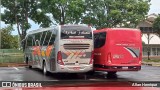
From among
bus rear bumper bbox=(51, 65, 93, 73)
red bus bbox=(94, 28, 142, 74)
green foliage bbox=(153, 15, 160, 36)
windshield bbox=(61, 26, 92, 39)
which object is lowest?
bus rear bumper bbox=(51, 65, 93, 73)

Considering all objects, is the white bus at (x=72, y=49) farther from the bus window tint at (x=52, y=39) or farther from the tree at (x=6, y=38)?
the tree at (x=6, y=38)

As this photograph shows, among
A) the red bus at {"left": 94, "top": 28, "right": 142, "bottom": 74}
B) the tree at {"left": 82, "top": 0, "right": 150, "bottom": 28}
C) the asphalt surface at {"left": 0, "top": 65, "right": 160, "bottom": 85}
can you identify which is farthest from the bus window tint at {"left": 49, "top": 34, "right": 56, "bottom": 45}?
the tree at {"left": 82, "top": 0, "right": 150, "bottom": 28}

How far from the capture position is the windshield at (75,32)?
61.8 ft

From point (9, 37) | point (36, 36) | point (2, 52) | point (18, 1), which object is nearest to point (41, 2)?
point (18, 1)

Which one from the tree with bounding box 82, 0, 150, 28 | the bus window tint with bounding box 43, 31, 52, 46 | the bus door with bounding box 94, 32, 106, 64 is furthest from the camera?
the tree with bounding box 82, 0, 150, 28

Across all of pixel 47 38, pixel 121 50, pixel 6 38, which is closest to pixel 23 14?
pixel 47 38

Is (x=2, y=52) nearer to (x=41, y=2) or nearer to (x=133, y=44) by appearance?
(x=41, y=2)

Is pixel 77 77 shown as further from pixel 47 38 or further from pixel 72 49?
pixel 47 38

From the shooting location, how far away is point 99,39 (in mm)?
19734

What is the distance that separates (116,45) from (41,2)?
1737 centimetres

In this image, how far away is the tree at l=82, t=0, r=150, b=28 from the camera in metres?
37.1

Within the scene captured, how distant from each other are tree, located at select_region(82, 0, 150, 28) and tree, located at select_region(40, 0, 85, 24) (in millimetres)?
1169

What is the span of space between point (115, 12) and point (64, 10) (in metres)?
5.19

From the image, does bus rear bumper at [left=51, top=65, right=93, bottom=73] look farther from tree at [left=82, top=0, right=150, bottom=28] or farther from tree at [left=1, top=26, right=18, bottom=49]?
tree at [left=1, top=26, right=18, bottom=49]
